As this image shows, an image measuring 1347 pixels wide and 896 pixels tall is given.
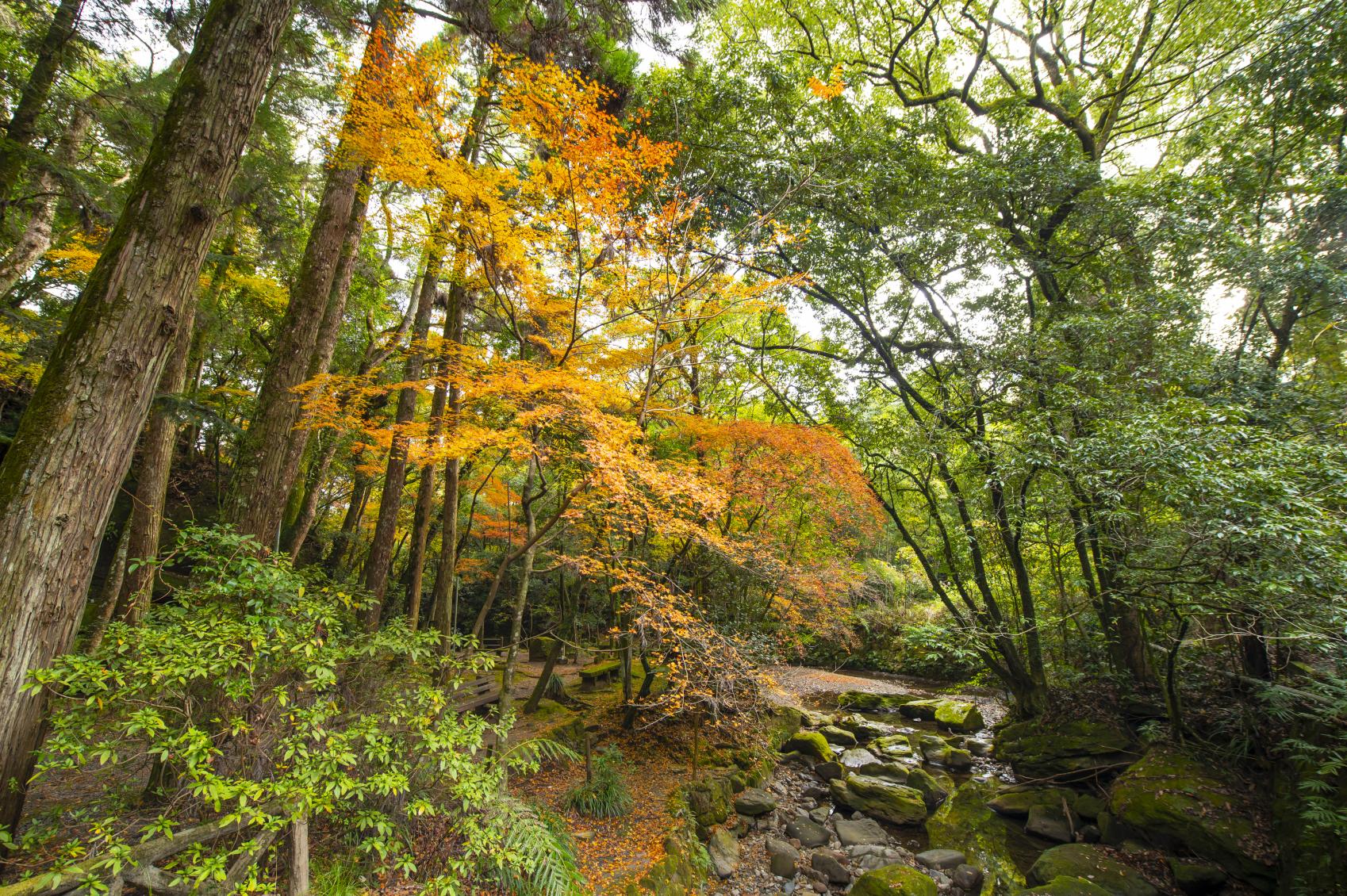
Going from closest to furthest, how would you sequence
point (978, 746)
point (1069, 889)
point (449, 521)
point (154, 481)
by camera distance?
point (1069, 889) < point (154, 481) < point (449, 521) < point (978, 746)

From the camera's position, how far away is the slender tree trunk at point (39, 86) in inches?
206

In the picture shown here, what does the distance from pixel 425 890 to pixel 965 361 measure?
891cm

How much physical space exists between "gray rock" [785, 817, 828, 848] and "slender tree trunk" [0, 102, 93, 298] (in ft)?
42.2

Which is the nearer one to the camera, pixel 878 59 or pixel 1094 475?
pixel 1094 475

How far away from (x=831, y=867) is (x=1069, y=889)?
2355 mm

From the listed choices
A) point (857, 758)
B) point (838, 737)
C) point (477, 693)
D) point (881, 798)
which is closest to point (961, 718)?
point (838, 737)

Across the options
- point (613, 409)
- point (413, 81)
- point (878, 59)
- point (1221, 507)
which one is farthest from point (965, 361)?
point (413, 81)

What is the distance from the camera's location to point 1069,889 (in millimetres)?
5000

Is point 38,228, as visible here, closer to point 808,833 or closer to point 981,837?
point 808,833

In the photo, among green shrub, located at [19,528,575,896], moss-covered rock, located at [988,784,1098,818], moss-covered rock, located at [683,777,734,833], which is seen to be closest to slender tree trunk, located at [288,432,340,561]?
green shrub, located at [19,528,575,896]

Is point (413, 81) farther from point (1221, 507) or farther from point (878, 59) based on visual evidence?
point (878, 59)

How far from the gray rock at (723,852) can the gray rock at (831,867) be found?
0.94m

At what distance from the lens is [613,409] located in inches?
292

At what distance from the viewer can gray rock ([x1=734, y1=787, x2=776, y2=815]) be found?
7082 mm
